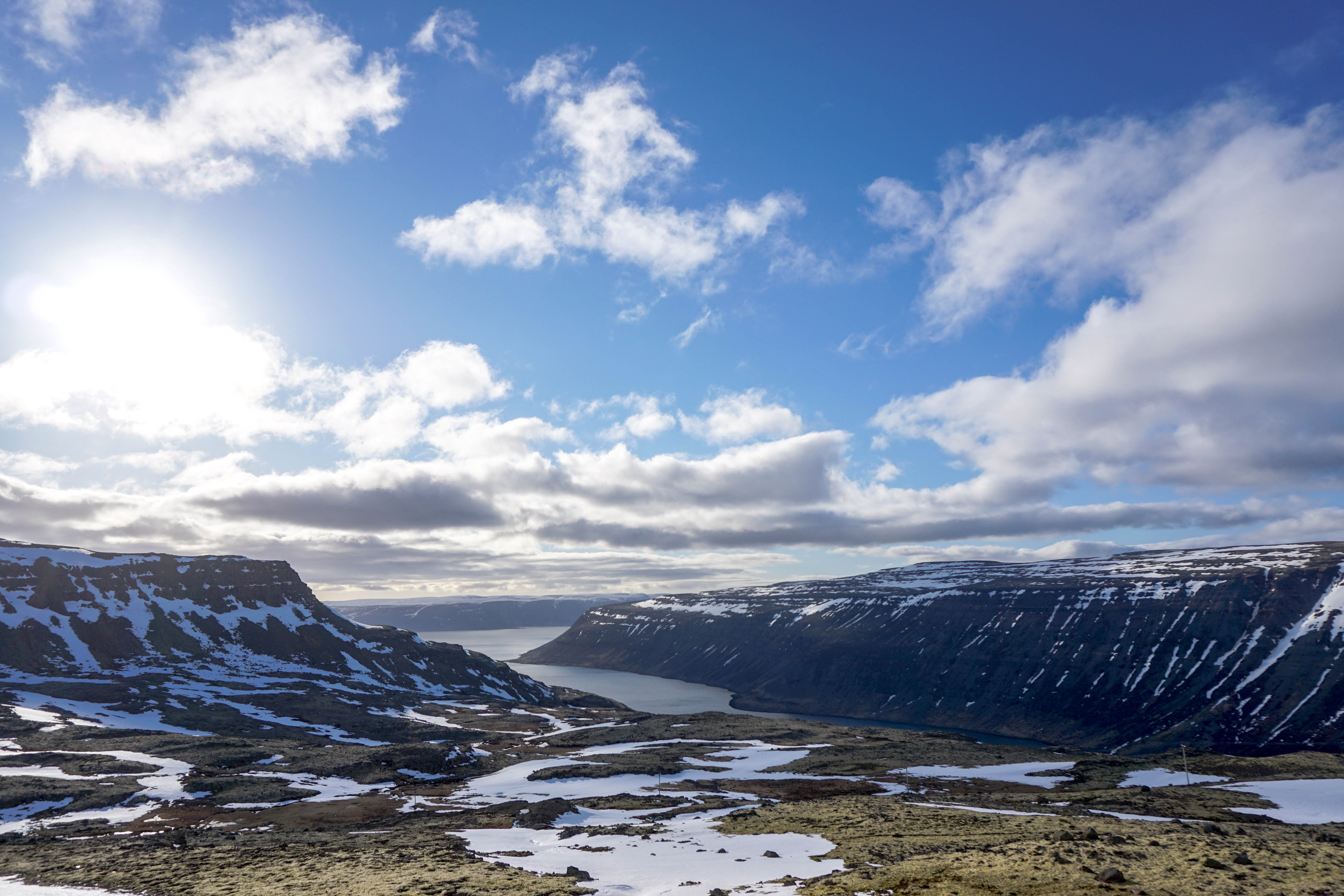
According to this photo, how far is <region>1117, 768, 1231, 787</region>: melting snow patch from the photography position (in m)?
60.3

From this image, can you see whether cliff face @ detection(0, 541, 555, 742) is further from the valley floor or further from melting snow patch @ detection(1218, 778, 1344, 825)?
melting snow patch @ detection(1218, 778, 1344, 825)

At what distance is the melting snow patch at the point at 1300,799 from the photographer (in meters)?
45.2

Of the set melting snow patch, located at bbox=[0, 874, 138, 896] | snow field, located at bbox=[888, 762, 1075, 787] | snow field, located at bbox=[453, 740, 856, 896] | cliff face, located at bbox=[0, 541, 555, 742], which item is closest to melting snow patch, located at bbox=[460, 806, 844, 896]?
snow field, located at bbox=[453, 740, 856, 896]

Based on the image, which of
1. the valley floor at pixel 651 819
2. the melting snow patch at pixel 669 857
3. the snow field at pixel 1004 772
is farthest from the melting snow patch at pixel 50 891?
the snow field at pixel 1004 772

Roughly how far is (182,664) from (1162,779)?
18571 cm

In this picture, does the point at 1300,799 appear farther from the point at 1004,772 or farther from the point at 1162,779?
the point at 1004,772

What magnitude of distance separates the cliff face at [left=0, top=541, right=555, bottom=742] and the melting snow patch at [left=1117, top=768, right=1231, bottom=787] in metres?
101

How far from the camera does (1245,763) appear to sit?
70.7m

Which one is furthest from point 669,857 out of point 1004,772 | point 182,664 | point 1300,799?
point 182,664

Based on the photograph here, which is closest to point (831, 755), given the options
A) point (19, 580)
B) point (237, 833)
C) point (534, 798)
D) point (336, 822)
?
point (534, 798)

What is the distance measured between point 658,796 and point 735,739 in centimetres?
4706

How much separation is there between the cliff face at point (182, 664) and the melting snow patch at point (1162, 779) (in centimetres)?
10061

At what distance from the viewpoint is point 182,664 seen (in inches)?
6358

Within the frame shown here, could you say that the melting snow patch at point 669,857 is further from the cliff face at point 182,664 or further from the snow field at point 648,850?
the cliff face at point 182,664
